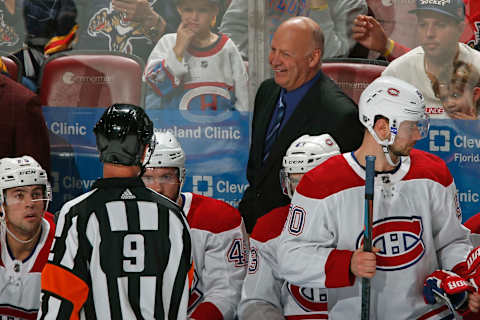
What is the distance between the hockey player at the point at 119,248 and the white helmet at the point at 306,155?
1.19 m

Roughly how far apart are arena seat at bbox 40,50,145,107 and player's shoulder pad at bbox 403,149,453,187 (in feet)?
7.63

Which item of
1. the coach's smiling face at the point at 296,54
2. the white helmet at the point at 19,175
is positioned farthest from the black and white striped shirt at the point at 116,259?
the coach's smiling face at the point at 296,54

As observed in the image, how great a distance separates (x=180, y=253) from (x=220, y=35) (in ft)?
8.00

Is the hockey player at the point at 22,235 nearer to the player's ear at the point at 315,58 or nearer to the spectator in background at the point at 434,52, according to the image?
the player's ear at the point at 315,58

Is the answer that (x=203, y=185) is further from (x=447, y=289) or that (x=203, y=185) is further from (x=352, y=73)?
(x=447, y=289)

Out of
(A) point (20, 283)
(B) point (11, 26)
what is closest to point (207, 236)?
(A) point (20, 283)

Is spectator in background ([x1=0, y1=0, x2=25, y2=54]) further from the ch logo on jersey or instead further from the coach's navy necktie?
the ch logo on jersey

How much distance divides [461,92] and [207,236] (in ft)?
4.97

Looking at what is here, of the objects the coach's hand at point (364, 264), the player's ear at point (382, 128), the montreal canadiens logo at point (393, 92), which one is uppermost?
the montreal canadiens logo at point (393, 92)

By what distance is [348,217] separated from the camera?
2.81 metres

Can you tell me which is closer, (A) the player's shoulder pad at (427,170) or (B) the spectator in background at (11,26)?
(A) the player's shoulder pad at (427,170)

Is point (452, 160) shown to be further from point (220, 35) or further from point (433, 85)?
point (220, 35)

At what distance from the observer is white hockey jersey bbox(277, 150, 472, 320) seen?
9.25ft

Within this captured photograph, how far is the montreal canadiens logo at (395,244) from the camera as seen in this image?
9.29ft
